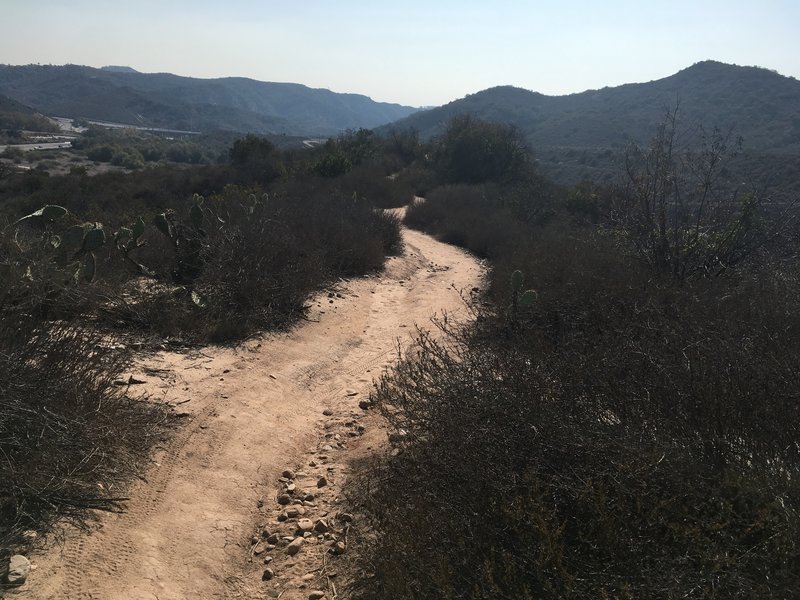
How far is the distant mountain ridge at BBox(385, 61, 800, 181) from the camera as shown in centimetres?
4003

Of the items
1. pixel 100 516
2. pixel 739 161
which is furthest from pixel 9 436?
pixel 739 161

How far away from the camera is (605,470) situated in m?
2.67

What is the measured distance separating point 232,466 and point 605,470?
282 centimetres

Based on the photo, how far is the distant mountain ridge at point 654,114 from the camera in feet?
131

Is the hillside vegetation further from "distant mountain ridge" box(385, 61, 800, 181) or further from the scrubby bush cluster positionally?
"distant mountain ridge" box(385, 61, 800, 181)

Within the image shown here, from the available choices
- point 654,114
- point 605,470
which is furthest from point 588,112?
point 605,470

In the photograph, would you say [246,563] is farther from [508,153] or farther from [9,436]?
[508,153]

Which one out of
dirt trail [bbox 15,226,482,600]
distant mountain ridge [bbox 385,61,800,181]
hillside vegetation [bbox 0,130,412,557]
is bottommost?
dirt trail [bbox 15,226,482,600]

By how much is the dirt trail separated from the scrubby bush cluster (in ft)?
2.26

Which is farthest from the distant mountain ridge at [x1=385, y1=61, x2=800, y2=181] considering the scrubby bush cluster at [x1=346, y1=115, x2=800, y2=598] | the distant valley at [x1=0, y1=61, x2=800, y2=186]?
the scrubby bush cluster at [x1=346, y1=115, x2=800, y2=598]

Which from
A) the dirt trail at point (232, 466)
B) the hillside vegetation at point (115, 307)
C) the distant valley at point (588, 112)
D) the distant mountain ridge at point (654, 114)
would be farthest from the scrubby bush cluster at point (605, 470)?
the distant mountain ridge at point (654, 114)

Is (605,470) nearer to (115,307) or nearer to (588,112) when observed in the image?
(115,307)

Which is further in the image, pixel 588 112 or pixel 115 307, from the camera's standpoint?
pixel 588 112

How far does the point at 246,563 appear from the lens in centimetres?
332
